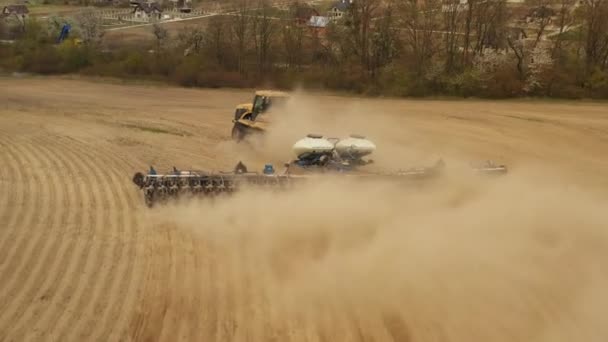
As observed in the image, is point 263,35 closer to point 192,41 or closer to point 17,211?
point 192,41

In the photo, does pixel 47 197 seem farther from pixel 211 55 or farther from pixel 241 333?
pixel 211 55

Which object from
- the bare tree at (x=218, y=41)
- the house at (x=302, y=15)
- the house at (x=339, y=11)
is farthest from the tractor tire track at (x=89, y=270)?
the house at (x=339, y=11)

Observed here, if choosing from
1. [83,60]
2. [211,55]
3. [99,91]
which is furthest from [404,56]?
[83,60]

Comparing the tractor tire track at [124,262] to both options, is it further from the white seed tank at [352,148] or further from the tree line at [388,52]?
the tree line at [388,52]

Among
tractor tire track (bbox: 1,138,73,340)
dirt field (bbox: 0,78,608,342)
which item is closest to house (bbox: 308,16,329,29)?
dirt field (bbox: 0,78,608,342)

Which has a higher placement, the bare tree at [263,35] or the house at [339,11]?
the house at [339,11]

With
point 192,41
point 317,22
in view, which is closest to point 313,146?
point 192,41
